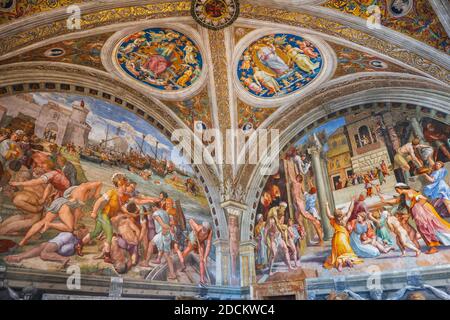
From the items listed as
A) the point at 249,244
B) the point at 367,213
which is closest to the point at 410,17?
the point at 367,213

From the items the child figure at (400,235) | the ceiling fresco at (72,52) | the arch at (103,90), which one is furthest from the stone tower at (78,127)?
the child figure at (400,235)

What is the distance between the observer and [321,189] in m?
10.7

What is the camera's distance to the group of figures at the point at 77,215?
8148 millimetres

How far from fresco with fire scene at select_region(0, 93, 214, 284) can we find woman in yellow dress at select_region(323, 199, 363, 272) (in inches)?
133

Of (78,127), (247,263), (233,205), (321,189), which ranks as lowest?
(247,263)

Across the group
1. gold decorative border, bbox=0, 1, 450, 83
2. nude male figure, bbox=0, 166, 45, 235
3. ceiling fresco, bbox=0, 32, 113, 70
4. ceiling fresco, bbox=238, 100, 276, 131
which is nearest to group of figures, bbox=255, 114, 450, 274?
ceiling fresco, bbox=238, 100, 276, 131

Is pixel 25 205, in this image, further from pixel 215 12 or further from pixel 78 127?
pixel 215 12

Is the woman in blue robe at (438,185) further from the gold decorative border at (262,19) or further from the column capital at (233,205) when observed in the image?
the column capital at (233,205)

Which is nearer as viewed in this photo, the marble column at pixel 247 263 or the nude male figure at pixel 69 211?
the nude male figure at pixel 69 211

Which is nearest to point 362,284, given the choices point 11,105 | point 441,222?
point 441,222

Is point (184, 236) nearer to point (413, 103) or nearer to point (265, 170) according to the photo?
point (265, 170)

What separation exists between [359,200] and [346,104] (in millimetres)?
2762

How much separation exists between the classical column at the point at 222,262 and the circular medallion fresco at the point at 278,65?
4427mm

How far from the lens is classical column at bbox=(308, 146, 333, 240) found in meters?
10.2
